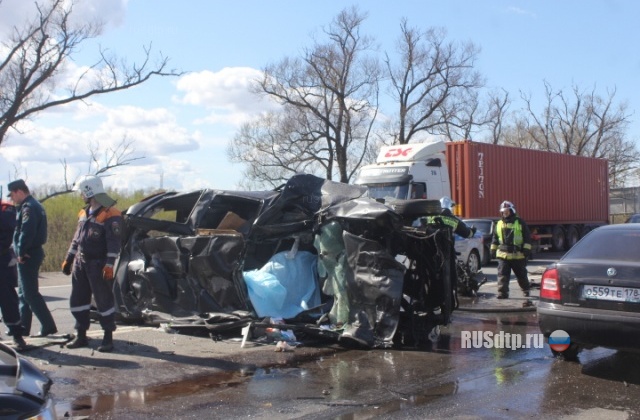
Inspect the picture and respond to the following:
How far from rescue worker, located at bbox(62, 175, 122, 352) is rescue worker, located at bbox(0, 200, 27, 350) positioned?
54 cm

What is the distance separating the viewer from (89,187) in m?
7.30

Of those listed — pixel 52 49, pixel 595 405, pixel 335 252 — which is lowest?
pixel 595 405

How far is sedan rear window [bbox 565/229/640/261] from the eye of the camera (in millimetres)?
6438

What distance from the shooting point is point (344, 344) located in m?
7.69

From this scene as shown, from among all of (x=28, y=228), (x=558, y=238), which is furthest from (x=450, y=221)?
(x=558, y=238)

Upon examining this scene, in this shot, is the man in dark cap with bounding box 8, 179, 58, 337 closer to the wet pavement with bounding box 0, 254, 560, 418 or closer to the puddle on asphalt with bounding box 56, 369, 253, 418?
the wet pavement with bounding box 0, 254, 560, 418

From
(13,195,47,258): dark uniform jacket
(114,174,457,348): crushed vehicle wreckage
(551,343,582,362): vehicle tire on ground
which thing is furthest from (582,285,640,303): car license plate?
(13,195,47,258): dark uniform jacket

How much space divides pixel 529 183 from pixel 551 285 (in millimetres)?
19848

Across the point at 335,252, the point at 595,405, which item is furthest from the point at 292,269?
the point at 595,405

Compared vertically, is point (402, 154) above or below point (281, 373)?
above

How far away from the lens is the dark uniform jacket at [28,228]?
7.32m

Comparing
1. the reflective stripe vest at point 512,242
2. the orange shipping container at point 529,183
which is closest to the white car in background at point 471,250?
the reflective stripe vest at point 512,242

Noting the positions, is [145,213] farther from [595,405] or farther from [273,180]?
[273,180]

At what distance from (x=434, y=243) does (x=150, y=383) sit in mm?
3517
